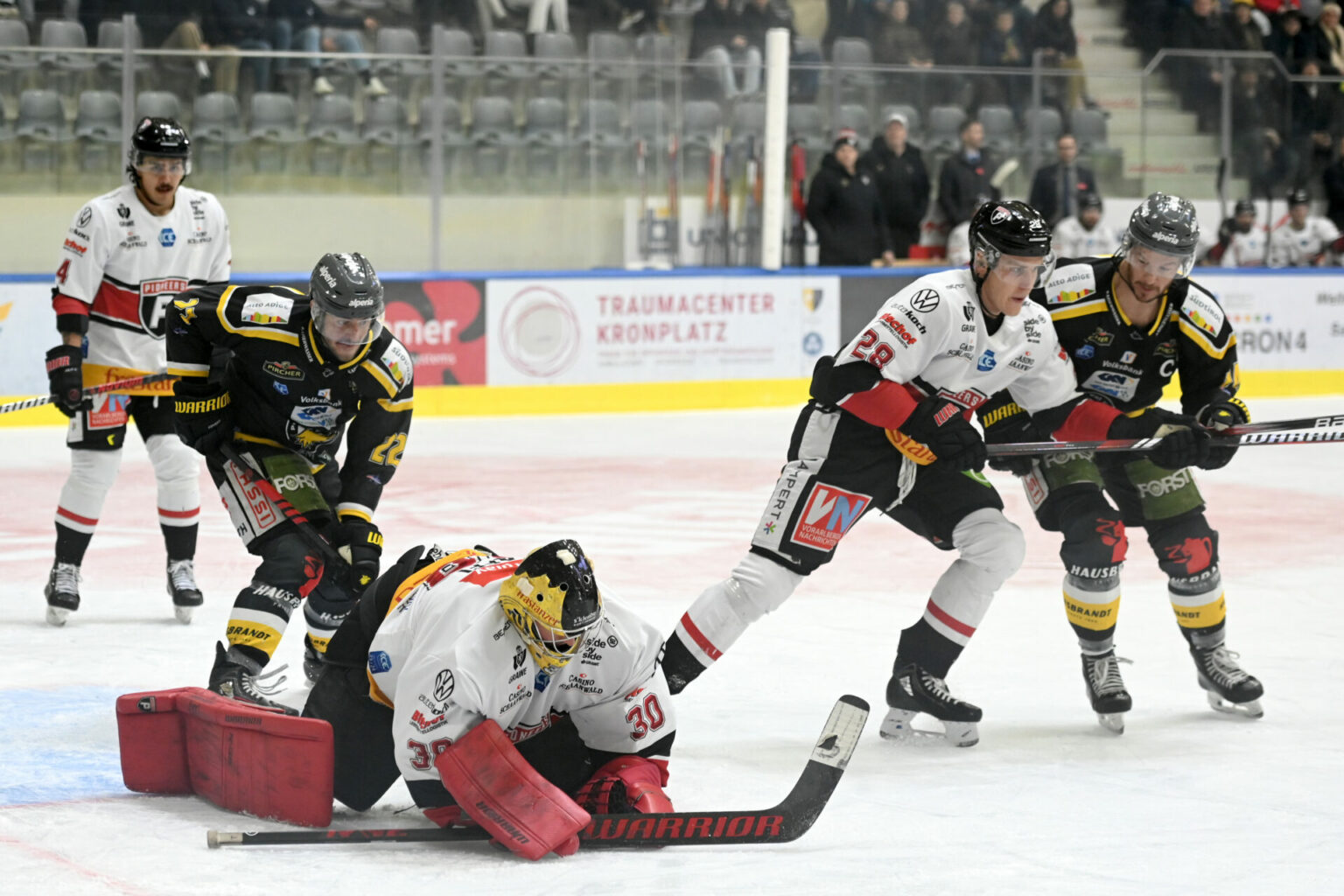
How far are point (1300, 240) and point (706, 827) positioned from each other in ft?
34.0

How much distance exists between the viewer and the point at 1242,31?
13352mm

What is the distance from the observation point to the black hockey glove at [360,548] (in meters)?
3.83

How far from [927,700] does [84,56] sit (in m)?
7.61

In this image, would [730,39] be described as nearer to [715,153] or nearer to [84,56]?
[715,153]

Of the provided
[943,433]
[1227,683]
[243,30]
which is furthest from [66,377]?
[243,30]

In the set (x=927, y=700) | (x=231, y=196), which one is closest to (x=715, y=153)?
(x=231, y=196)

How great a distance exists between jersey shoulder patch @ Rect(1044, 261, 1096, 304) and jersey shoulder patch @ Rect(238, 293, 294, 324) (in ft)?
6.20

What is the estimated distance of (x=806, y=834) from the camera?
10.7ft

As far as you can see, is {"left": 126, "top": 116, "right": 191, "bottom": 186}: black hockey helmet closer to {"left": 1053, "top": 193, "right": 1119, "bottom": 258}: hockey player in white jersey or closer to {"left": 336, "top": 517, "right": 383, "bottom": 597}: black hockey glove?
{"left": 336, "top": 517, "right": 383, "bottom": 597}: black hockey glove

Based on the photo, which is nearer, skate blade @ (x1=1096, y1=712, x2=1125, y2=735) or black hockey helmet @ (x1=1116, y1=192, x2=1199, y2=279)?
black hockey helmet @ (x1=1116, y1=192, x2=1199, y2=279)

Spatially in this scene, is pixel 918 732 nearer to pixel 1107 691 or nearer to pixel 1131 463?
pixel 1107 691

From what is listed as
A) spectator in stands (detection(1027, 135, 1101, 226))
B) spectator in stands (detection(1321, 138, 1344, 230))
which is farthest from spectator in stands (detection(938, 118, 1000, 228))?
spectator in stands (detection(1321, 138, 1344, 230))

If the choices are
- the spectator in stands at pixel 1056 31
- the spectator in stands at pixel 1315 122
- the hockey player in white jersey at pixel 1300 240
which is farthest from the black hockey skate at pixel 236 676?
the spectator in stands at pixel 1315 122

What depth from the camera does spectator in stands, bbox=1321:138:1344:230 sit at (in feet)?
41.6
